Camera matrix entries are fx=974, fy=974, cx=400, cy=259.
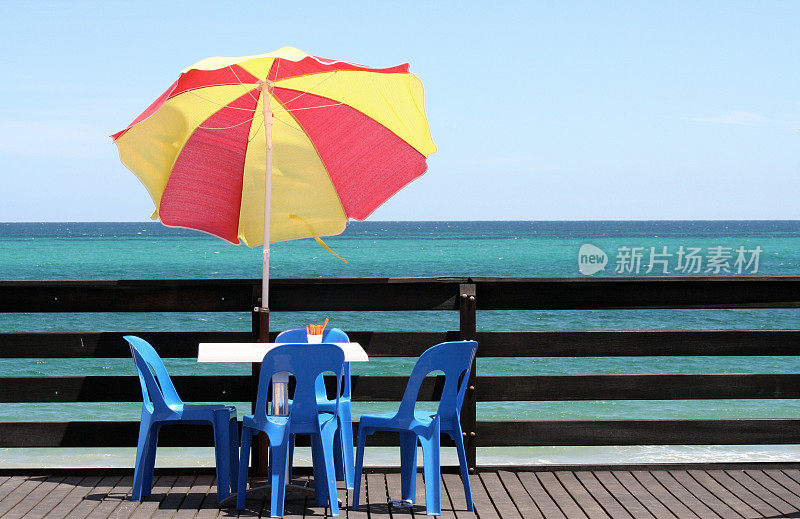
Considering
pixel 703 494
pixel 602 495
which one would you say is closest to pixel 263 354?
pixel 602 495

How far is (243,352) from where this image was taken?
363 centimetres

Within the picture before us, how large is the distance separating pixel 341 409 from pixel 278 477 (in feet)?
1.73

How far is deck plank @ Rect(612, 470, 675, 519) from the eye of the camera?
12.0ft

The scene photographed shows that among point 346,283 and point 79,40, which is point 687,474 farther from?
point 79,40

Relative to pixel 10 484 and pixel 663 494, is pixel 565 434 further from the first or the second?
pixel 10 484

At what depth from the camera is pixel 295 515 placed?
3660 mm

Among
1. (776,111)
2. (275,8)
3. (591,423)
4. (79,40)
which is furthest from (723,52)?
(591,423)

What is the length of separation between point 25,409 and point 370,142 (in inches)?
286

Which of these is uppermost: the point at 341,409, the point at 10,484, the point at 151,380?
the point at 151,380

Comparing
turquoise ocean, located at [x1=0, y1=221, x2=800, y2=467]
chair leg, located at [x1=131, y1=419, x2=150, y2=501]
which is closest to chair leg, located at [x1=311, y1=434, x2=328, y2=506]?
chair leg, located at [x1=131, y1=419, x2=150, y2=501]

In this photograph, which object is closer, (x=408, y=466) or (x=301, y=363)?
(x=301, y=363)

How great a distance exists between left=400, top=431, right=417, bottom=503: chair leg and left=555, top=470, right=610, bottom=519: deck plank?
65cm

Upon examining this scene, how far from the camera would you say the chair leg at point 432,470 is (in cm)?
362
